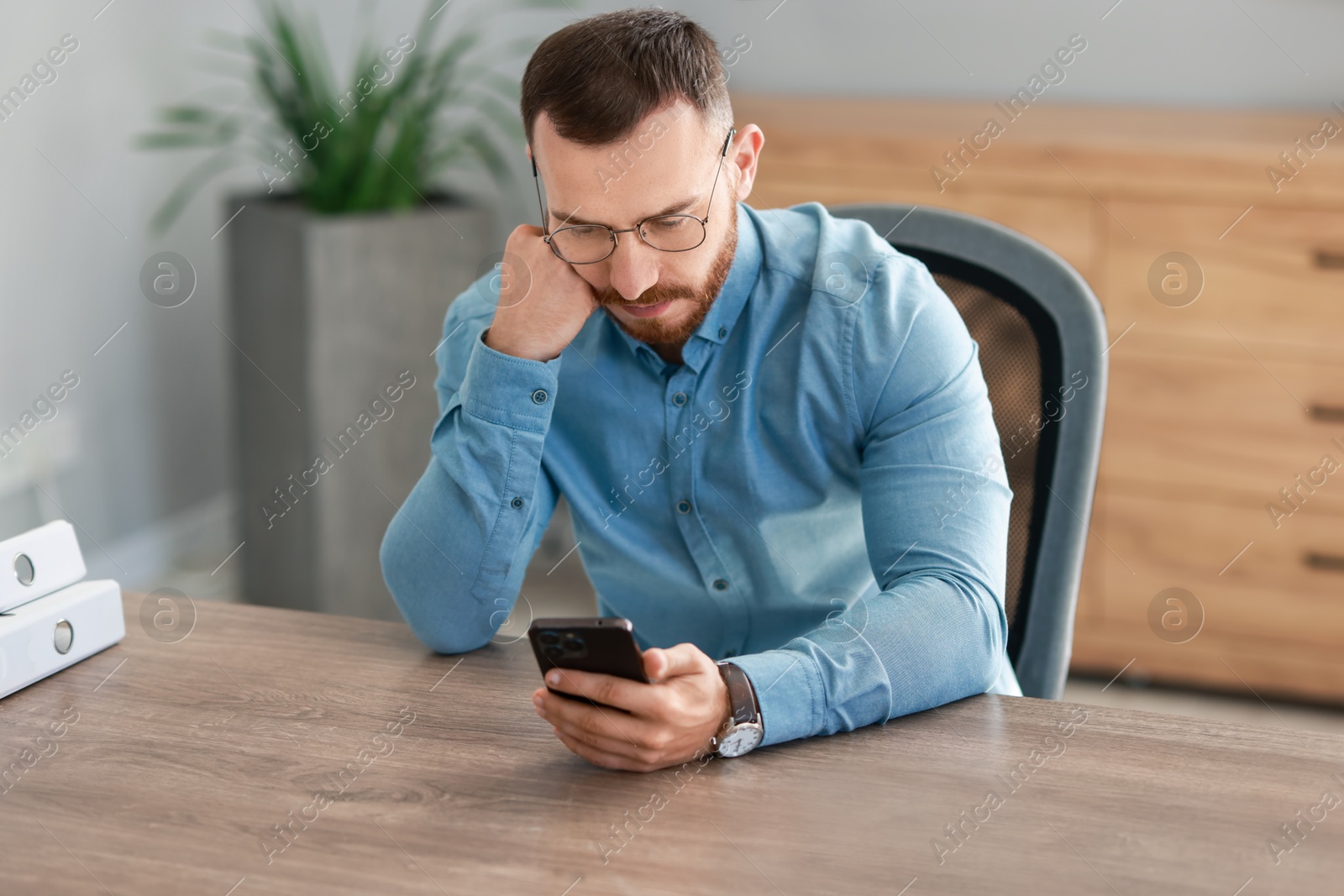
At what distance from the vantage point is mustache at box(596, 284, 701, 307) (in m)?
1.22

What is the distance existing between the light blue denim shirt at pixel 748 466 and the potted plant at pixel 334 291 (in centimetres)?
139

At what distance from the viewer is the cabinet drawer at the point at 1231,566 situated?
241cm

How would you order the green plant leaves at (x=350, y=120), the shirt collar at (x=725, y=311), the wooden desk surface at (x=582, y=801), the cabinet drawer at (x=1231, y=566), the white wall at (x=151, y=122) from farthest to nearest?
1. the green plant leaves at (x=350, y=120)
2. the white wall at (x=151, y=122)
3. the cabinet drawer at (x=1231, y=566)
4. the shirt collar at (x=725, y=311)
5. the wooden desk surface at (x=582, y=801)

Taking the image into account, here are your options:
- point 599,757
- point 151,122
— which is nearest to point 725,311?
point 599,757

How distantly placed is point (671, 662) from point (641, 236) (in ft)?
1.42

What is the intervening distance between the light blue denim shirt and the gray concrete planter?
138 centimetres

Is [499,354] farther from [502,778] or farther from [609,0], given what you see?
[609,0]

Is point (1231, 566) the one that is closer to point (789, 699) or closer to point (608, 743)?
point (789, 699)

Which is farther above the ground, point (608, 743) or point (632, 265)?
point (632, 265)

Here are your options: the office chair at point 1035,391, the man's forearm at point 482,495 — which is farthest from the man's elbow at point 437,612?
the office chair at point 1035,391

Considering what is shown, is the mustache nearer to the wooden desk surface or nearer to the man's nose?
the man's nose

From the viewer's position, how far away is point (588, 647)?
3.02 feet

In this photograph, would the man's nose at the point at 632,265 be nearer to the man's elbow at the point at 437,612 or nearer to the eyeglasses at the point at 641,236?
the eyeglasses at the point at 641,236

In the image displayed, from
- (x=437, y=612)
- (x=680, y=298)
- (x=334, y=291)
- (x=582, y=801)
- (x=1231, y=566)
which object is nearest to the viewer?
(x=582, y=801)
